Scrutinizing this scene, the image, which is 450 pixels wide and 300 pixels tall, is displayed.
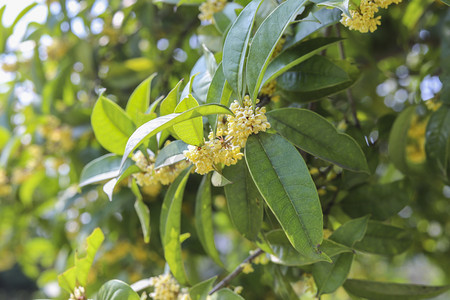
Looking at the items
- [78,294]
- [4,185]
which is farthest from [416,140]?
→ [4,185]

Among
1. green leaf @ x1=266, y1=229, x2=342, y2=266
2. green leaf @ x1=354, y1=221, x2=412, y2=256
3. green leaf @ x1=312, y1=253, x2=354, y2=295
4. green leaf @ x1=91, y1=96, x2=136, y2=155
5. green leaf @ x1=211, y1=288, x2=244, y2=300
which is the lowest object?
green leaf @ x1=354, y1=221, x2=412, y2=256

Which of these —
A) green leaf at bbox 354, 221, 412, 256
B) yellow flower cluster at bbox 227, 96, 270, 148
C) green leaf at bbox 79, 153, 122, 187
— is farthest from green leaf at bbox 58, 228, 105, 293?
green leaf at bbox 354, 221, 412, 256

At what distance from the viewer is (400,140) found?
0.97 m

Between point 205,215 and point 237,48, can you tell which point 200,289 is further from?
point 237,48

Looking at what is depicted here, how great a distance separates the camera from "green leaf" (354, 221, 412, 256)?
0.81 metres

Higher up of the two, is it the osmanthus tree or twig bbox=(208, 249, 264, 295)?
the osmanthus tree

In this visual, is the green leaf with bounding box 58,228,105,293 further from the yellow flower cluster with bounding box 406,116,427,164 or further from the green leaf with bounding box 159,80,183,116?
the yellow flower cluster with bounding box 406,116,427,164

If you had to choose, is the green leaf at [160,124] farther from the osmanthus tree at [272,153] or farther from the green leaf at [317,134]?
A: the green leaf at [317,134]

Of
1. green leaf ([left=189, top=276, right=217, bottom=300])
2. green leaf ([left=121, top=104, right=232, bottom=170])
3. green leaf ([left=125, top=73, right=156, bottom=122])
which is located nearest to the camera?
green leaf ([left=121, top=104, right=232, bottom=170])

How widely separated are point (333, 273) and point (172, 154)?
0.33 m

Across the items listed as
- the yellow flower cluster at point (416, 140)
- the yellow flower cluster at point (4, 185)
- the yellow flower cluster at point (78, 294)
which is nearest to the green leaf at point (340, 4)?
the yellow flower cluster at point (78, 294)

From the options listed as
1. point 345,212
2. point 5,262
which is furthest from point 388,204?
point 5,262

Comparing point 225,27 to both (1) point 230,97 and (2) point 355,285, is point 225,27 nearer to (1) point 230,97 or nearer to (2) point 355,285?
(1) point 230,97

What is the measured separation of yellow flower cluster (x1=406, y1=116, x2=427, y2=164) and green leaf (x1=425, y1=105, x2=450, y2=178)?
1.22 ft
